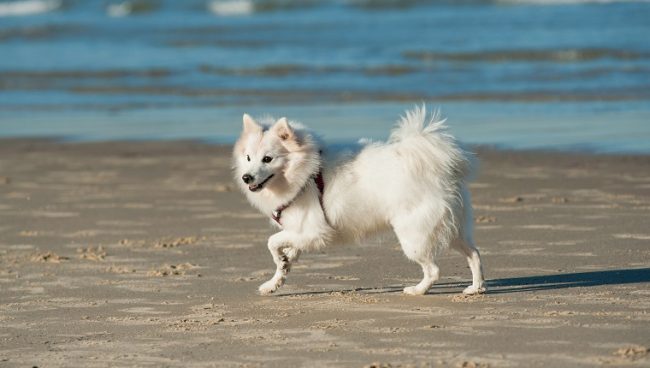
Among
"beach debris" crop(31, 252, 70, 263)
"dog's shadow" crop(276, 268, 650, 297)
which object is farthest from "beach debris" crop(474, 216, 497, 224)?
"beach debris" crop(31, 252, 70, 263)

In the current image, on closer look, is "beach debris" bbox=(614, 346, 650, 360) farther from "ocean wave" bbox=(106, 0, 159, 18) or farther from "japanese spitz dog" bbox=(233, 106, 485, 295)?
"ocean wave" bbox=(106, 0, 159, 18)

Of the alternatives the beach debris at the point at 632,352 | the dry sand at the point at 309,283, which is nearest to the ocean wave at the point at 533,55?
the dry sand at the point at 309,283

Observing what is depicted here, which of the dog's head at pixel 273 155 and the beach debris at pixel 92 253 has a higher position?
the dog's head at pixel 273 155

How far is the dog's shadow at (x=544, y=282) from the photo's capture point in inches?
269

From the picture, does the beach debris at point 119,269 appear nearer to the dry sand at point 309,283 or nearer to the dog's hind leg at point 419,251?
the dry sand at point 309,283

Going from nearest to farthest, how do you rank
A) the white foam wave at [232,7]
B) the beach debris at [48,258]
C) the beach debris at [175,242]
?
the beach debris at [48,258] < the beach debris at [175,242] < the white foam wave at [232,7]

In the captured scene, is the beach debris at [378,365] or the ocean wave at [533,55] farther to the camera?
the ocean wave at [533,55]

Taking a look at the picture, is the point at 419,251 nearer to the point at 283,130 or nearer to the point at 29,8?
the point at 283,130

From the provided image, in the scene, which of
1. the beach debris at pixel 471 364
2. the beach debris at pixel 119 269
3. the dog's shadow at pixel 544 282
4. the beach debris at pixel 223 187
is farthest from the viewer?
the beach debris at pixel 223 187

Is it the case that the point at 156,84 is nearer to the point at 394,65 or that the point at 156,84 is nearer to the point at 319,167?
the point at 394,65

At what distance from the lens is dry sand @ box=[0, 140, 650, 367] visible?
5.55 m

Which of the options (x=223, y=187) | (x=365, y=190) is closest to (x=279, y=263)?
(x=365, y=190)

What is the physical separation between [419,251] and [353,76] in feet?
50.9

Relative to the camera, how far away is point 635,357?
16.9ft
